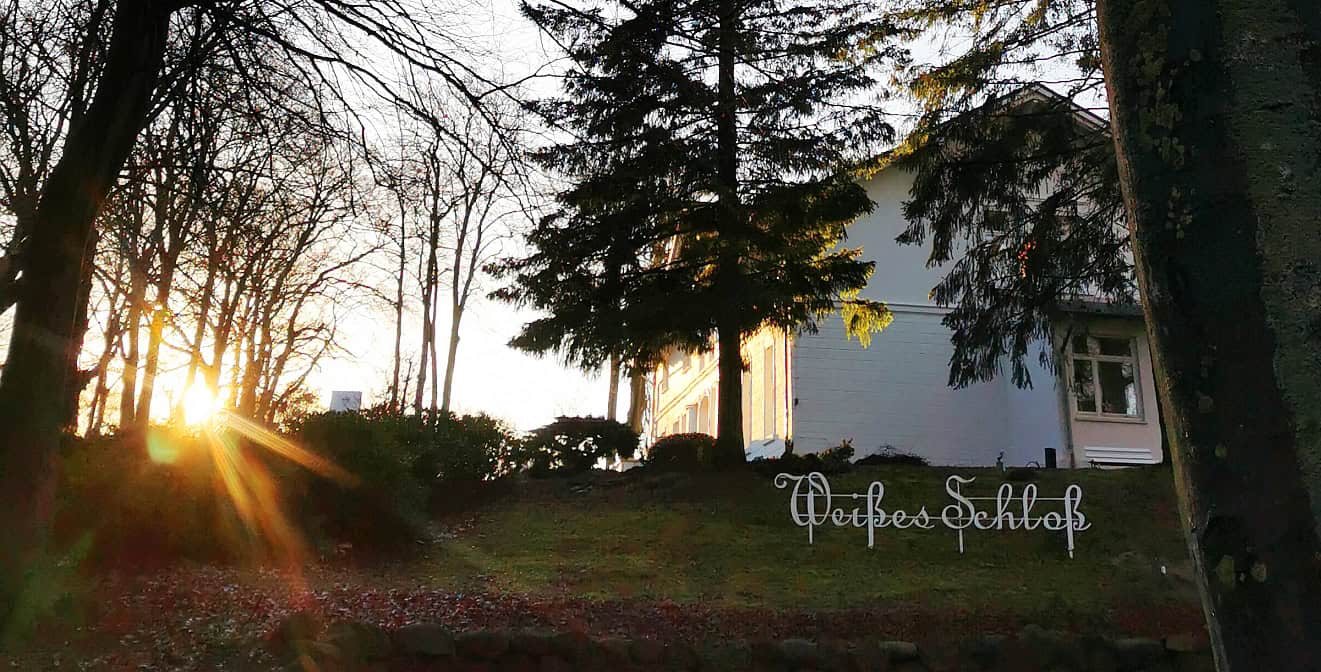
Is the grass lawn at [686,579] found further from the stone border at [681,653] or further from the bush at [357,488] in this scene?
the bush at [357,488]

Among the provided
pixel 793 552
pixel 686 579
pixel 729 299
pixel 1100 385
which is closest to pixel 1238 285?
pixel 686 579

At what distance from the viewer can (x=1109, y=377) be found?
20.5 m

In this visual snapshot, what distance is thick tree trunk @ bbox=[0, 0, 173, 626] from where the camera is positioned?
5.82m

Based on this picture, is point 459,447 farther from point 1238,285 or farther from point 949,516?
point 1238,285

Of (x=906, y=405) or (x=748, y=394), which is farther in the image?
(x=748, y=394)

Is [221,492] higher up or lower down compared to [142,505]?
higher up

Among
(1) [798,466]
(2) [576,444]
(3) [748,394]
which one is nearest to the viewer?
(1) [798,466]

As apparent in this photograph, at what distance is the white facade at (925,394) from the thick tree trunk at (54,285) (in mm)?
16268

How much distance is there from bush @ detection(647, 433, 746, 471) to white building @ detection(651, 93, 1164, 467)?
432 centimetres

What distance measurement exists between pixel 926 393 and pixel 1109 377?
3.94 metres

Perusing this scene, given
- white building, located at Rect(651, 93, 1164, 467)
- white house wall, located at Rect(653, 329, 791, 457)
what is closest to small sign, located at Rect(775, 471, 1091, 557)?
white house wall, located at Rect(653, 329, 791, 457)

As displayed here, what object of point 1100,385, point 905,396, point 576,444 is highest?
point 1100,385

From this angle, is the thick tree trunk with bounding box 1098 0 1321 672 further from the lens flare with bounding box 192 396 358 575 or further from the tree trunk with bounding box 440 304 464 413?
the tree trunk with bounding box 440 304 464 413

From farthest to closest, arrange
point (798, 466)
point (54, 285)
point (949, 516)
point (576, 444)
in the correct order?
point (576, 444) < point (798, 466) < point (949, 516) < point (54, 285)
